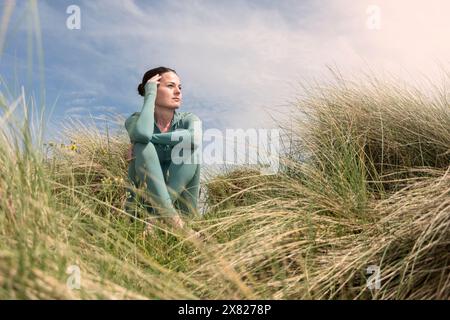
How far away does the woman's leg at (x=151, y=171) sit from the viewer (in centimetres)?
315

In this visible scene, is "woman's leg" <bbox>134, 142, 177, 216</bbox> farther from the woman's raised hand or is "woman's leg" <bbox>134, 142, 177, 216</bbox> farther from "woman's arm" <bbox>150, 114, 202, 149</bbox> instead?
the woman's raised hand

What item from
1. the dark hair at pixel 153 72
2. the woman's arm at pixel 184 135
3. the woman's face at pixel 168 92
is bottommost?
the woman's arm at pixel 184 135

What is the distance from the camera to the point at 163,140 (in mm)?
3342

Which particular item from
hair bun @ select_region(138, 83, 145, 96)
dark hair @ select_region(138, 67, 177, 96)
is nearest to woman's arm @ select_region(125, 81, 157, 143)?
dark hair @ select_region(138, 67, 177, 96)

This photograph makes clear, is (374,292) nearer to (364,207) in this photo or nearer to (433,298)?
(433,298)

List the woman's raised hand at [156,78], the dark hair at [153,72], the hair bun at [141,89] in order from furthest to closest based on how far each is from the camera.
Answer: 1. the hair bun at [141,89]
2. the dark hair at [153,72]
3. the woman's raised hand at [156,78]

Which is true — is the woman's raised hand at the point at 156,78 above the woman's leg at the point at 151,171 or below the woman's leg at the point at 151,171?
above

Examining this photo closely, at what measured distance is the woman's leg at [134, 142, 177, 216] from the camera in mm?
3150

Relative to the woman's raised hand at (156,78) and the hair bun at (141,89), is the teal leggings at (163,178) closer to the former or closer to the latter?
the woman's raised hand at (156,78)

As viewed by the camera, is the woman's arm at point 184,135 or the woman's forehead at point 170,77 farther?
the woman's forehead at point 170,77

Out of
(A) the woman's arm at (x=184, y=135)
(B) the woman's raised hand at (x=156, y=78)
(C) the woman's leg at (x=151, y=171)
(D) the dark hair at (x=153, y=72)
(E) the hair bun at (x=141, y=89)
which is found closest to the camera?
(C) the woman's leg at (x=151, y=171)

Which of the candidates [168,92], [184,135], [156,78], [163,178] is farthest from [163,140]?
[156,78]

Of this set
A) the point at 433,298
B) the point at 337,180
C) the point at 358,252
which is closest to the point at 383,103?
the point at 337,180

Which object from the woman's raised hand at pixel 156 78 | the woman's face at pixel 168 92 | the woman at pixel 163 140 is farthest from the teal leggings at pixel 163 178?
the woman's raised hand at pixel 156 78
